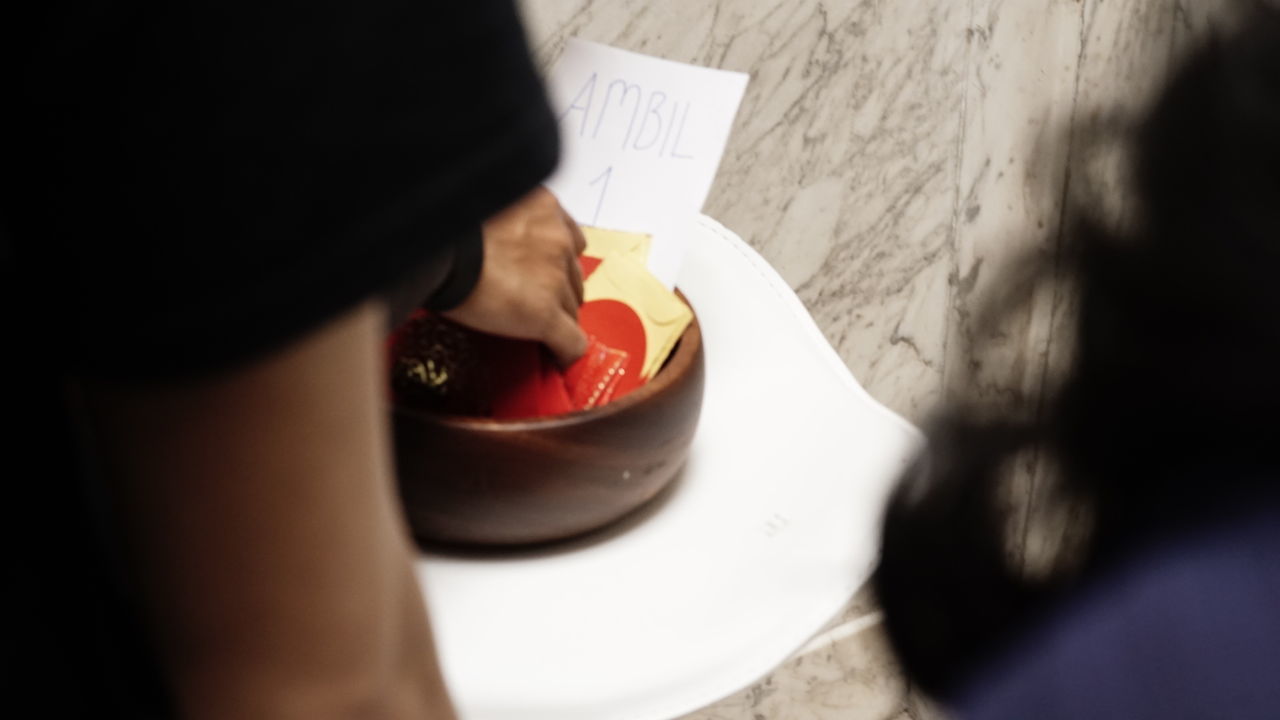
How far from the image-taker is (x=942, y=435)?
0.26 metres

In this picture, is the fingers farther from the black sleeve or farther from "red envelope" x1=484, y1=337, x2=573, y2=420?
the black sleeve

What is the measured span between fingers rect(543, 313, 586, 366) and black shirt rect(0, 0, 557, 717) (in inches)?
6.6

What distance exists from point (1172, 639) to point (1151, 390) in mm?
54

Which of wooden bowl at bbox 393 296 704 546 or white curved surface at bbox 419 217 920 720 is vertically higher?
wooden bowl at bbox 393 296 704 546

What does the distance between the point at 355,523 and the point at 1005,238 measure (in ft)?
2.23

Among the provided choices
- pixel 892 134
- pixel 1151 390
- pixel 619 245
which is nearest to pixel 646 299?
pixel 619 245

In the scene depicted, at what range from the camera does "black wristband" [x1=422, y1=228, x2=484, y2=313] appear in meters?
0.31

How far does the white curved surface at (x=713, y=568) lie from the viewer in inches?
11.8

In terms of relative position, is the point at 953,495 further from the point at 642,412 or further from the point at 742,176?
the point at 742,176

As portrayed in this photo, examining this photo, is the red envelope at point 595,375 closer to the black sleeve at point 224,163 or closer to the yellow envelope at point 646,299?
the yellow envelope at point 646,299

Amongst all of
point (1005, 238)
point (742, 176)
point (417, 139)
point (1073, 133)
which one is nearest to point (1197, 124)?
point (1073, 133)

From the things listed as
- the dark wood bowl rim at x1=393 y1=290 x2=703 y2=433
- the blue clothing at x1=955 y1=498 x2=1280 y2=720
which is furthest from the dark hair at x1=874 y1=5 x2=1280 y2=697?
the dark wood bowl rim at x1=393 y1=290 x2=703 y2=433

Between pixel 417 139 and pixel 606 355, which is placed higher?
pixel 417 139

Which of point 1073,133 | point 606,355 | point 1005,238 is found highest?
point 1073,133
